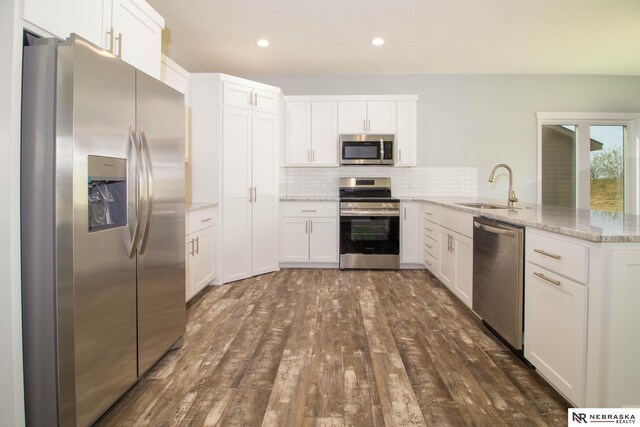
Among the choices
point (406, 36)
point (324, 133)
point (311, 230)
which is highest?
point (406, 36)

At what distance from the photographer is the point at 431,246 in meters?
4.17

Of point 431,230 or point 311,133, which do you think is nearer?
point 431,230

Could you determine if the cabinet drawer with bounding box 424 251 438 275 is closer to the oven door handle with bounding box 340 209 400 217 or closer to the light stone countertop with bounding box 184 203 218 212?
the oven door handle with bounding box 340 209 400 217

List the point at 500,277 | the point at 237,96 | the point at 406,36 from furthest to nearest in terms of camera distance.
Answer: the point at 237,96 → the point at 406,36 → the point at 500,277

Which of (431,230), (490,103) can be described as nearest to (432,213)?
(431,230)

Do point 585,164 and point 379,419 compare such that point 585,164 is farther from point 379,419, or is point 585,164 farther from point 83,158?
point 83,158

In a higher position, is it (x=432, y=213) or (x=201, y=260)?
(x=432, y=213)

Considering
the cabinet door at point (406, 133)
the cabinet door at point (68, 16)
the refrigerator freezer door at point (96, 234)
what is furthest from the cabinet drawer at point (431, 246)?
the cabinet door at point (68, 16)

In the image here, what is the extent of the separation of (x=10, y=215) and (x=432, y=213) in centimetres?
375

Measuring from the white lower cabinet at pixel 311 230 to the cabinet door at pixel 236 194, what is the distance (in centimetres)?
66

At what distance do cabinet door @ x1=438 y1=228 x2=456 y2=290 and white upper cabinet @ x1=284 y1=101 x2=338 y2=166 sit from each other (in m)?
1.82

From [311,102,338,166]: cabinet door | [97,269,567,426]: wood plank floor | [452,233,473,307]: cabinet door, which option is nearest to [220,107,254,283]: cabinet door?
[97,269,567,426]: wood plank floor

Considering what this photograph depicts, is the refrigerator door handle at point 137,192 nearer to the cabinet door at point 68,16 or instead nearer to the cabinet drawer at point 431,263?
the cabinet door at point 68,16

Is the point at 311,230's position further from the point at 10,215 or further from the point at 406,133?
the point at 10,215
